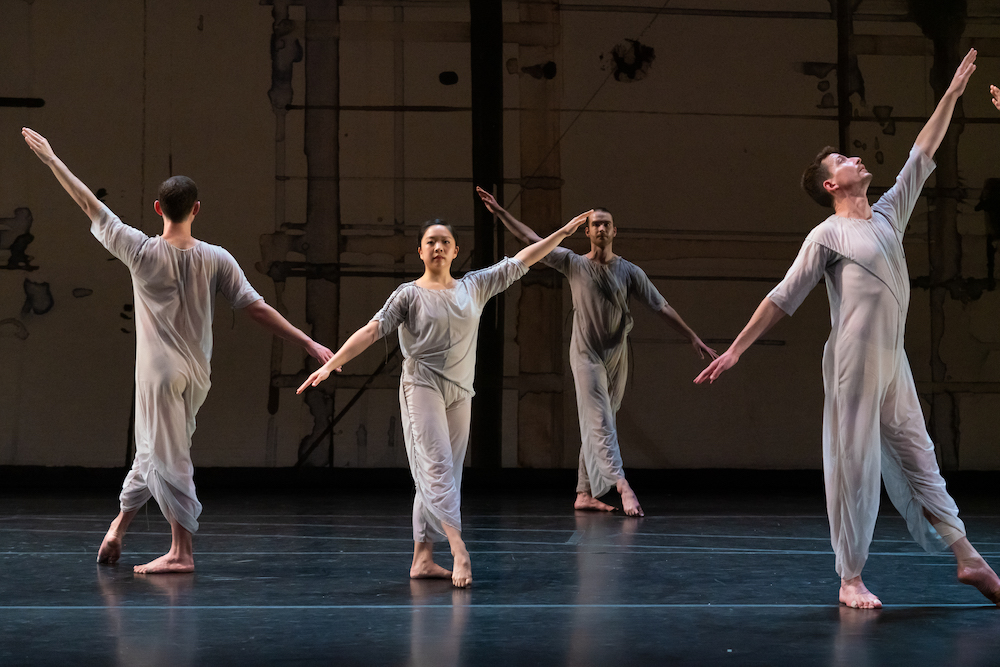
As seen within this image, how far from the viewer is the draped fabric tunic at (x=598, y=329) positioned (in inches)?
231

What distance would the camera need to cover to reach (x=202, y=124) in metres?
7.04

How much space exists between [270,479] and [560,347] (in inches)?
85.6

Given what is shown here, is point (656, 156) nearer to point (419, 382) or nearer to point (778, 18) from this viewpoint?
point (778, 18)

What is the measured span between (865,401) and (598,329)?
272 cm

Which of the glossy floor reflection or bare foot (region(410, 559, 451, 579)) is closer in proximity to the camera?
the glossy floor reflection

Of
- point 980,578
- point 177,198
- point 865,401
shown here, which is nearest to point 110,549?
point 177,198

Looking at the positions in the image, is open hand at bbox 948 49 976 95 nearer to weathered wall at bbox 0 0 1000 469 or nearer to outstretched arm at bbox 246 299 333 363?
outstretched arm at bbox 246 299 333 363

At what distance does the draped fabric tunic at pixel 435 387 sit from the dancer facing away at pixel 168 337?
0.37 m

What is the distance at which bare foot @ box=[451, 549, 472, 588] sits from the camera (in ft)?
11.8

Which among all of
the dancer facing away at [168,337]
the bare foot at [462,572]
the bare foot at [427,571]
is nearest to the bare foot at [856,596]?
the bare foot at [462,572]

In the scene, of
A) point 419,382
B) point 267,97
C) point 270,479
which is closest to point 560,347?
point 270,479

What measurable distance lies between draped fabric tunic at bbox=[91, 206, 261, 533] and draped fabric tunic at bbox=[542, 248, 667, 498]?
2480 millimetres

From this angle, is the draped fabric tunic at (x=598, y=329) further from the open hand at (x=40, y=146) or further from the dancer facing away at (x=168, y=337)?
the open hand at (x=40, y=146)

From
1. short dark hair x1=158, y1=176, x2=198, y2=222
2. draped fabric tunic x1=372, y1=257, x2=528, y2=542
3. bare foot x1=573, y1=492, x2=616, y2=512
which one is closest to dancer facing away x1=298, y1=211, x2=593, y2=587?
draped fabric tunic x1=372, y1=257, x2=528, y2=542
